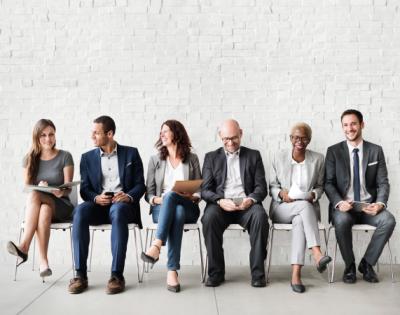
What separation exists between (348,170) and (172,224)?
1519 millimetres

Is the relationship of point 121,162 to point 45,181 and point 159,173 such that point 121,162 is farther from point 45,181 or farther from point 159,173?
point 45,181

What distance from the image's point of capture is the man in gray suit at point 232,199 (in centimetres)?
Answer: 387

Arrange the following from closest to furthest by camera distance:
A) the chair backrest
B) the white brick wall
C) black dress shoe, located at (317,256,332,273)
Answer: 1. black dress shoe, located at (317,256,332,273)
2. the chair backrest
3. the white brick wall

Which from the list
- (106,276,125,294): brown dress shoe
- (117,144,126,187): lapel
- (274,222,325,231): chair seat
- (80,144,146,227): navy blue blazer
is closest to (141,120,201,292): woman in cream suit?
(80,144,146,227): navy blue blazer

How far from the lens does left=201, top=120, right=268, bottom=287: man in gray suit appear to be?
3.87 metres

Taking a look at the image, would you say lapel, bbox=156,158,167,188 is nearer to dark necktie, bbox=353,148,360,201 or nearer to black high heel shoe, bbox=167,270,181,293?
black high heel shoe, bbox=167,270,181,293

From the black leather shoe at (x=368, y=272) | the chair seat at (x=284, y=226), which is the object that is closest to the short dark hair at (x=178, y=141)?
the chair seat at (x=284, y=226)

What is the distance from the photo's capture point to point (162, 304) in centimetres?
333

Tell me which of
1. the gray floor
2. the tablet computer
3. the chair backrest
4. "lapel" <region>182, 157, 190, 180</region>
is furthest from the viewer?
the chair backrest

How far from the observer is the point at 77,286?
362 centimetres

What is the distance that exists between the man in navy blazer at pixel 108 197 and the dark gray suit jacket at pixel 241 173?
529 mm

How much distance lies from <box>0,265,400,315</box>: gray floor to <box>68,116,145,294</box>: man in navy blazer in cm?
20

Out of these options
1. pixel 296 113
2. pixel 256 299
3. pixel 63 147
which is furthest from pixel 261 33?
pixel 256 299

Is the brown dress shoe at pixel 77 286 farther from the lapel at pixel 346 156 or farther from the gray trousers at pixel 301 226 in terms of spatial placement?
the lapel at pixel 346 156
